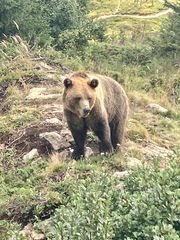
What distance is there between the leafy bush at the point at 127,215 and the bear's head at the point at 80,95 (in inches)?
124

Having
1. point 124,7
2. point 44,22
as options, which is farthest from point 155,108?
point 124,7

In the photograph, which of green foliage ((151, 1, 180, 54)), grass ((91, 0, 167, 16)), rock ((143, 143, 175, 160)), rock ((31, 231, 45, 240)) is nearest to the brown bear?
rock ((143, 143, 175, 160))

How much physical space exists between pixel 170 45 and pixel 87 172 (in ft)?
50.0

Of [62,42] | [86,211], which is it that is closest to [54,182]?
[86,211]

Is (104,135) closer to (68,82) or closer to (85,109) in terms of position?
(85,109)

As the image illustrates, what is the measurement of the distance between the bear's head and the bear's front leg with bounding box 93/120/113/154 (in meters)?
0.38

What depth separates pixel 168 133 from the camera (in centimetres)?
1252

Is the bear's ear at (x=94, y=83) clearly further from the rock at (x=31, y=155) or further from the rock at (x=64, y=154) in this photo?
the rock at (x=31, y=155)

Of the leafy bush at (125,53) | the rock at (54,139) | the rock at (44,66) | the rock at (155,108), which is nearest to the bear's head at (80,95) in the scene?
the rock at (54,139)

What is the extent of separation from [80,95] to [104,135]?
0.77 m

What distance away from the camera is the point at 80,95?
30.0 ft

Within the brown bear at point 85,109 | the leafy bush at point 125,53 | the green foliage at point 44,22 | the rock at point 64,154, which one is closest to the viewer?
the brown bear at point 85,109

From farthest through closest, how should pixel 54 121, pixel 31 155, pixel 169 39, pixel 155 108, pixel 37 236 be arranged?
pixel 169 39
pixel 155 108
pixel 54 121
pixel 31 155
pixel 37 236

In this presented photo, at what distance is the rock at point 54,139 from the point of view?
1032 cm
